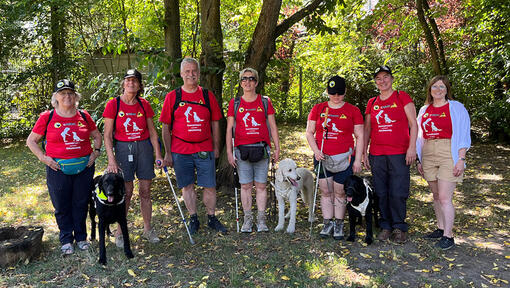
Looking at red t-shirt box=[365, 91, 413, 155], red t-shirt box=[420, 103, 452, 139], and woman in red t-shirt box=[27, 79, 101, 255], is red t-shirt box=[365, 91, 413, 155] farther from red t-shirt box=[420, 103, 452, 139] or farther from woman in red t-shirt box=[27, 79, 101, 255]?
woman in red t-shirt box=[27, 79, 101, 255]

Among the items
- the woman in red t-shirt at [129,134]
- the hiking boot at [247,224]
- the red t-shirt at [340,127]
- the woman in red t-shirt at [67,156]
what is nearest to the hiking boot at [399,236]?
the red t-shirt at [340,127]

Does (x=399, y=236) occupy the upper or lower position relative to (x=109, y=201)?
lower

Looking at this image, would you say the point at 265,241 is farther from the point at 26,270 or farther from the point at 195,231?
the point at 26,270

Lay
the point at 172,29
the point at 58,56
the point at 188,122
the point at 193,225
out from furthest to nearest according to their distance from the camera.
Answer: the point at 58,56, the point at 172,29, the point at 193,225, the point at 188,122

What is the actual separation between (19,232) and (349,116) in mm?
3884

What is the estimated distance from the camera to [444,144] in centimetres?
387

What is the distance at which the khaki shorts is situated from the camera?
383cm

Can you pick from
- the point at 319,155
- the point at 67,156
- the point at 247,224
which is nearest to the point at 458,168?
the point at 319,155

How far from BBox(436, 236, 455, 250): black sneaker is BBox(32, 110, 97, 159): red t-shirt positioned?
3961mm

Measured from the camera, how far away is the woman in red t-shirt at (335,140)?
4004mm

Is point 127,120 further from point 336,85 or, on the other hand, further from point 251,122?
point 336,85

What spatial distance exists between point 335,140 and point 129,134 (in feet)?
7.35

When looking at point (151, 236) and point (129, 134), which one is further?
point (151, 236)

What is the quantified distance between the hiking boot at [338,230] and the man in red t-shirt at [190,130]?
1.52 meters
